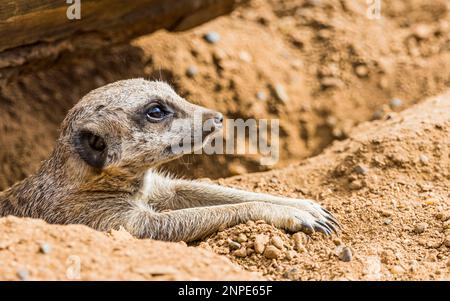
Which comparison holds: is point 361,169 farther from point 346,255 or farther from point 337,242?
point 346,255

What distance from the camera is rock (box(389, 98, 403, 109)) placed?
6066mm

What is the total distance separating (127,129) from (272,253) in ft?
3.55

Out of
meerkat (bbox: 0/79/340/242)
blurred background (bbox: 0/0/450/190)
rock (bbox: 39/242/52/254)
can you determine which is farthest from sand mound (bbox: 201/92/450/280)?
rock (bbox: 39/242/52/254)

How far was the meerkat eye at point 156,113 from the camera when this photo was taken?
388 centimetres

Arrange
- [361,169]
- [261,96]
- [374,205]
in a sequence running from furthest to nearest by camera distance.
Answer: [261,96]
[361,169]
[374,205]

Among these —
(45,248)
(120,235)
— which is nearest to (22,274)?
(45,248)

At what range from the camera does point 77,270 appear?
9.14 feet

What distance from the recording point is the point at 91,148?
3824 millimetres

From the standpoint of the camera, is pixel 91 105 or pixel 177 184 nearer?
pixel 91 105

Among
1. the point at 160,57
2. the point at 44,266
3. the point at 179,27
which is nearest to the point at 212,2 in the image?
the point at 179,27
